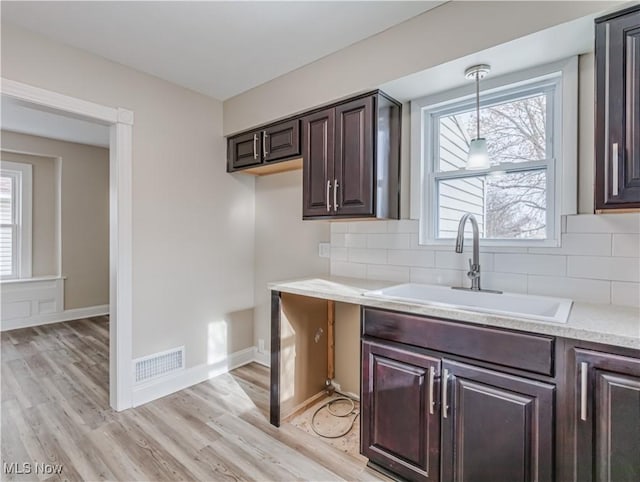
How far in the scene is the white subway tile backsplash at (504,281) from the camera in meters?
1.83

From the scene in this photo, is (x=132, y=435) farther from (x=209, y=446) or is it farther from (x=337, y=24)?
(x=337, y=24)

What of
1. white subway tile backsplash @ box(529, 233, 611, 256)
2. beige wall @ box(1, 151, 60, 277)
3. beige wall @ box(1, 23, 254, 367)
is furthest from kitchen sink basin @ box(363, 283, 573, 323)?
beige wall @ box(1, 151, 60, 277)

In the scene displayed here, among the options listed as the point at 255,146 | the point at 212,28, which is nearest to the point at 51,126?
the point at 255,146

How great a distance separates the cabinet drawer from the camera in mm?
1270

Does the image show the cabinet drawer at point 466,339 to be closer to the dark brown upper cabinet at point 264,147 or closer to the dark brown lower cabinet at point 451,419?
the dark brown lower cabinet at point 451,419

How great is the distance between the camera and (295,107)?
246 centimetres

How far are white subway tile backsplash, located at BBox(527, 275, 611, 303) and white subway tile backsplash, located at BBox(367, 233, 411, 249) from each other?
76 centimetres

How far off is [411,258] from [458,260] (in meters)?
0.31

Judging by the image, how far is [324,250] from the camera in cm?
274

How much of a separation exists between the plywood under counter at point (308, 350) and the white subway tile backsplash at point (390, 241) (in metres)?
0.51

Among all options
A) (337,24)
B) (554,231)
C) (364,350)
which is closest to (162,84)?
(337,24)

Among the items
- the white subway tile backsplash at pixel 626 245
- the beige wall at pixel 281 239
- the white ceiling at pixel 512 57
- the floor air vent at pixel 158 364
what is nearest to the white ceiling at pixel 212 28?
the white ceiling at pixel 512 57

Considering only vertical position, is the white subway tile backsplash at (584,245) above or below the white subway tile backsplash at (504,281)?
above

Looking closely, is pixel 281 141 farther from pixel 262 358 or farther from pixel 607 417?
pixel 607 417
